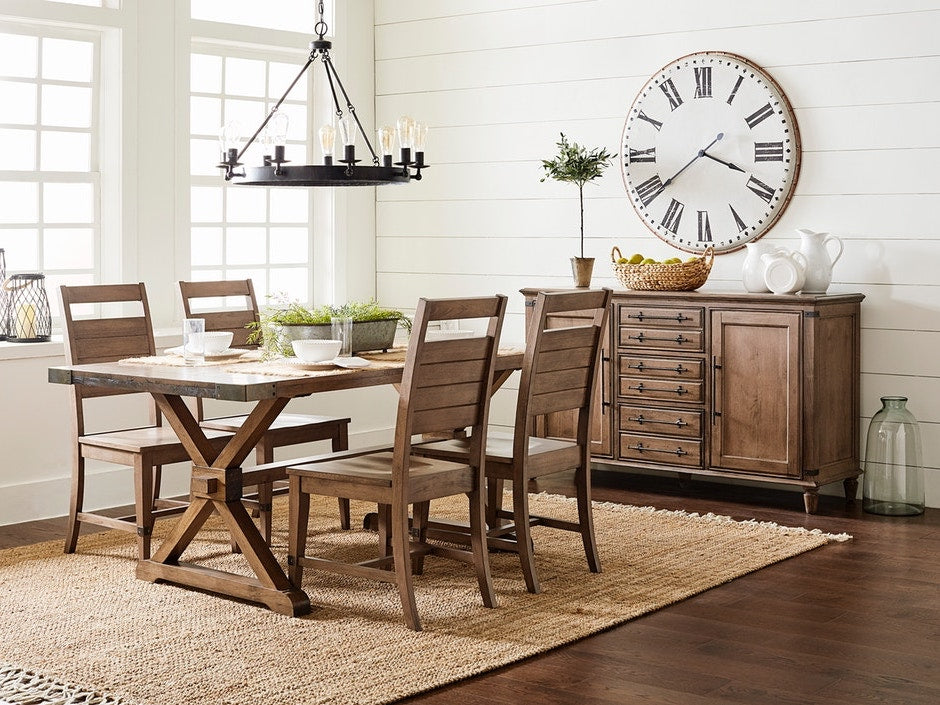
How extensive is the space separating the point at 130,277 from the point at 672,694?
3581 mm

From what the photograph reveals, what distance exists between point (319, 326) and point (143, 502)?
0.82 metres

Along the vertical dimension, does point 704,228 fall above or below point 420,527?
above

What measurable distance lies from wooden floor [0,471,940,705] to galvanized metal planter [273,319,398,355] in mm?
1314

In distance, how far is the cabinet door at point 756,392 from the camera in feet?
17.1

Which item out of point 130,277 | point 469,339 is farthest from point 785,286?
point 130,277

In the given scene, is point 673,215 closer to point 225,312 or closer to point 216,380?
point 225,312

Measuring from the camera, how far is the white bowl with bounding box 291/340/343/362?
3979mm

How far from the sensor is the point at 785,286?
532 cm

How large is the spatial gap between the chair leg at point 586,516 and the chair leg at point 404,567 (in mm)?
806

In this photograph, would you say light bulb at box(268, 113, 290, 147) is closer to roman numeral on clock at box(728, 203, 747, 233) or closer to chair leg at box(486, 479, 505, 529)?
chair leg at box(486, 479, 505, 529)

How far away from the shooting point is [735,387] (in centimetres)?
536

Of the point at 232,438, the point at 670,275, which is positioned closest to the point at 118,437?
the point at 232,438

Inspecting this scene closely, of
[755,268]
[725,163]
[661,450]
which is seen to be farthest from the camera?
[725,163]

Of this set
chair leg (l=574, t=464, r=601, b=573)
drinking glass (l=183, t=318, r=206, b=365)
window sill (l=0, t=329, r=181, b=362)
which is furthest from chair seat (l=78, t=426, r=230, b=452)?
chair leg (l=574, t=464, r=601, b=573)
